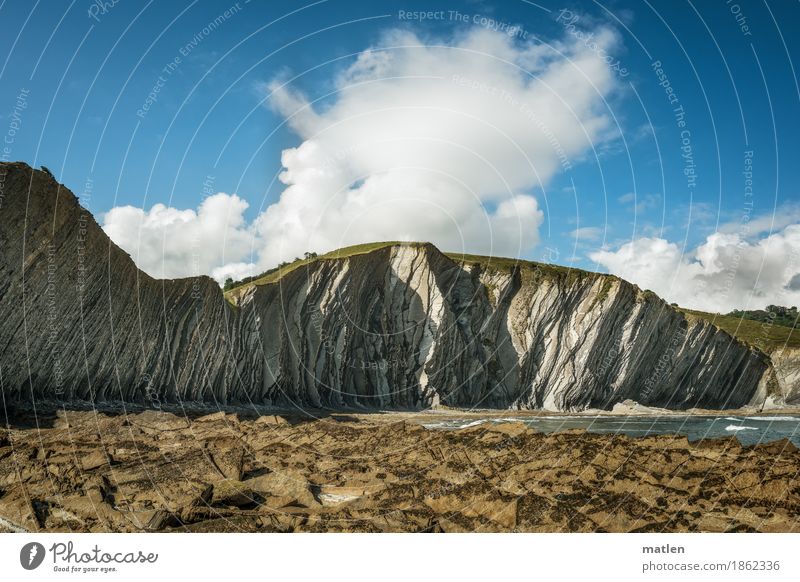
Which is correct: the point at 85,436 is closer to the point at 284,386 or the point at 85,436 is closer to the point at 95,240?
the point at 95,240

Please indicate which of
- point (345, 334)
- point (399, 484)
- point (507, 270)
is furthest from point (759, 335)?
point (399, 484)

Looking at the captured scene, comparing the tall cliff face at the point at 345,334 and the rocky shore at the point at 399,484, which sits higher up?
the tall cliff face at the point at 345,334

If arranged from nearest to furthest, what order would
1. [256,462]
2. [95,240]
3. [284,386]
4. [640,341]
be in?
[256,462]
[95,240]
[284,386]
[640,341]

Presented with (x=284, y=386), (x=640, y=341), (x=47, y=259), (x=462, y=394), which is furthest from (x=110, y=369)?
(x=640, y=341)

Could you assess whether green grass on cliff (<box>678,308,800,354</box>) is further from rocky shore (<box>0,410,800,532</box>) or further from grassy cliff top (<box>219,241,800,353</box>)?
rocky shore (<box>0,410,800,532</box>)

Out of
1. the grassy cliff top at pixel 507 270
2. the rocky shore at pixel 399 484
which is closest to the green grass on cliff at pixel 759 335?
the grassy cliff top at pixel 507 270

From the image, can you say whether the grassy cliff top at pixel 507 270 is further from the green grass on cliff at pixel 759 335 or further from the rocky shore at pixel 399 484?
the rocky shore at pixel 399 484
